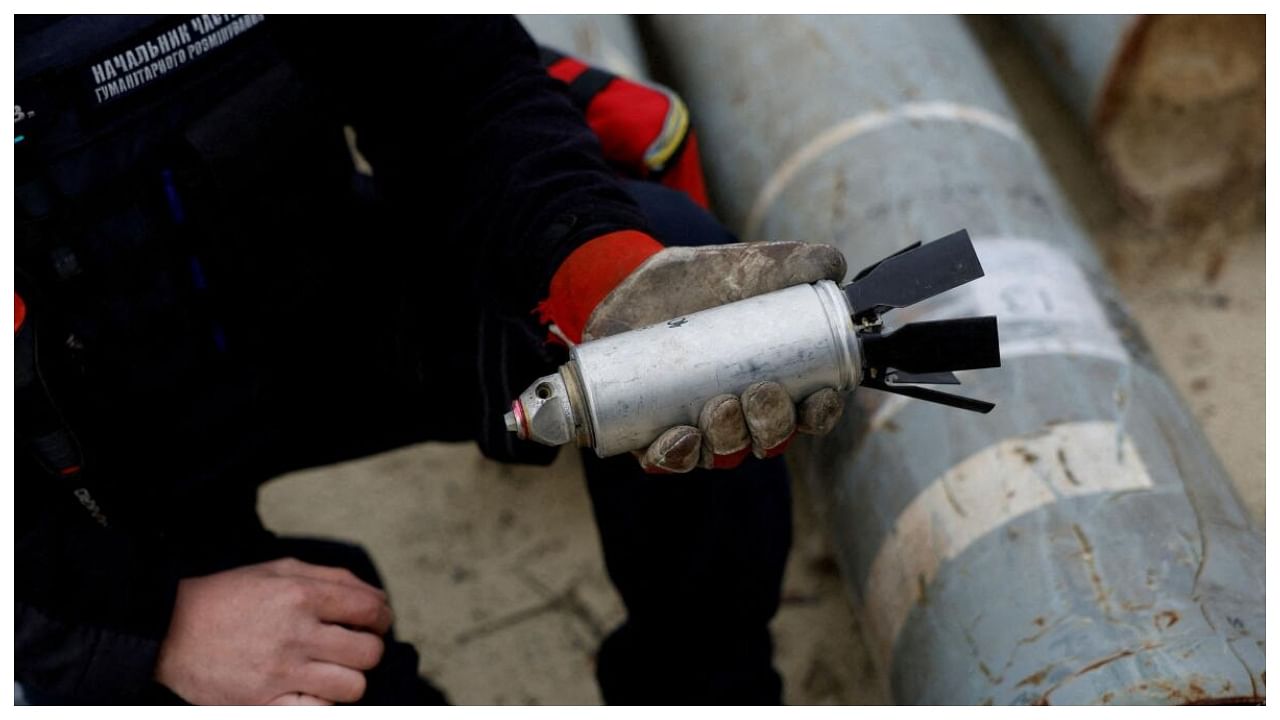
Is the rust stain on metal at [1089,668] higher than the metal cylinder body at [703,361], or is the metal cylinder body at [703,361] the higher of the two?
the metal cylinder body at [703,361]

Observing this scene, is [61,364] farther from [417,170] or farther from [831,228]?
[831,228]

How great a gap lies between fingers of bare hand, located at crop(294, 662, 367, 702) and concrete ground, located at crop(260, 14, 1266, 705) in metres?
0.60

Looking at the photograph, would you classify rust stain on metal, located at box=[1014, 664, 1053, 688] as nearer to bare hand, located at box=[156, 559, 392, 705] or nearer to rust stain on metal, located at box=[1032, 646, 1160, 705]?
rust stain on metal, located at box=[1032, 646, 1160, 705]

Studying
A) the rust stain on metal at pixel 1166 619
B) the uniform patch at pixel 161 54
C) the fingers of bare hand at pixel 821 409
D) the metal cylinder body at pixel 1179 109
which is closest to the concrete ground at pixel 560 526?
the metal cylinder body at pixel 1179 109

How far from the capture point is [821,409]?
1073 millimetres

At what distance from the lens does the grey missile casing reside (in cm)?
101

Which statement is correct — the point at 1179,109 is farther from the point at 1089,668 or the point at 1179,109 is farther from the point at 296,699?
the point at 296,699

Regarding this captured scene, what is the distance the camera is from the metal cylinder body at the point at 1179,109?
8.04ft

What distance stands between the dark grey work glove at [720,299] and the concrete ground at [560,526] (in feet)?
2.98

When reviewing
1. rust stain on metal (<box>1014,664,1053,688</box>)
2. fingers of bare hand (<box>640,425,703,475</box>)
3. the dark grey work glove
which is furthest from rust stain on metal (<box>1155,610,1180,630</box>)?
fingers of bare hand (<box>640,425,703,475</box>)

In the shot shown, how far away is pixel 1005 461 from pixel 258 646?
0.94 meters

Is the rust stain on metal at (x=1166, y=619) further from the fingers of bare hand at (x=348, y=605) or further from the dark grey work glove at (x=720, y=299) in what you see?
the fingers of bare hand at (x=348, y=605)

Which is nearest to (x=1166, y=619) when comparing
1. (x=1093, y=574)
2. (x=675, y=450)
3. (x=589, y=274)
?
(x=1093, y=574)
